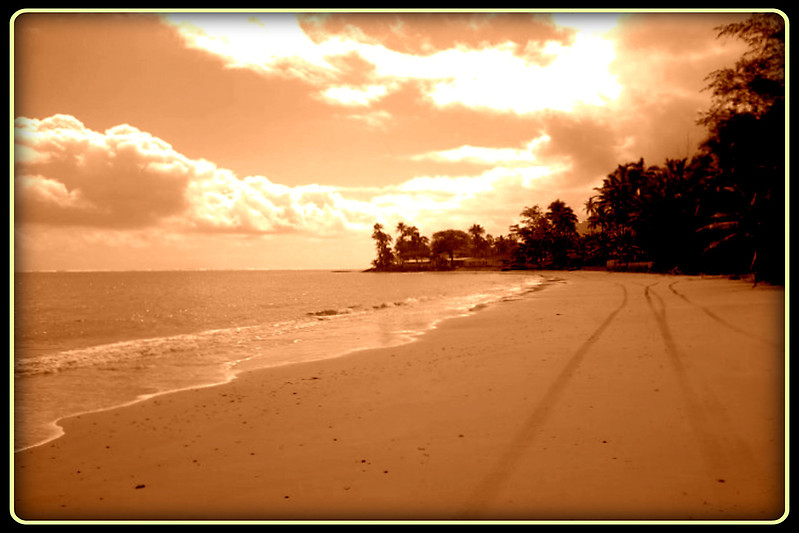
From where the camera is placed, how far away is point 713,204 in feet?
135

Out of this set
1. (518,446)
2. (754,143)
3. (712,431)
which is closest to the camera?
(518,446)

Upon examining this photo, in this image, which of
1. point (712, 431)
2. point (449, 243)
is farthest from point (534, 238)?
point (712, 431)

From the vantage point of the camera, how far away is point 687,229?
162 ft

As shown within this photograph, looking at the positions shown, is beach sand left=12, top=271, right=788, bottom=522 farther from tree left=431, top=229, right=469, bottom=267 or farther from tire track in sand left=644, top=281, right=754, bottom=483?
tree left=431, top=229, right=469, bottom=267

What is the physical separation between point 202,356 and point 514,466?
37.9 feet

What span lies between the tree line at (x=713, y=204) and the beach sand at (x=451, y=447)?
7.28 feet

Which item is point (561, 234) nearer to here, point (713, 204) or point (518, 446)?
point (713, 204)

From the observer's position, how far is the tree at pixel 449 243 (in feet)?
536

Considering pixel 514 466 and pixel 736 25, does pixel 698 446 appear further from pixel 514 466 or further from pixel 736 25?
pixel 736 25

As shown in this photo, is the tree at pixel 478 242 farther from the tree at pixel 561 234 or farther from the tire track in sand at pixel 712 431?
the tire track in sand at pixel 712 431

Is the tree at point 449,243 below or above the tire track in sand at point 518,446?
above

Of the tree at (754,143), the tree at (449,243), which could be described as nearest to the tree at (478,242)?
the tree at (449,243)

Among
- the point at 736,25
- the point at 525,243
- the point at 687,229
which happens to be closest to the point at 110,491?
the point at 736,25

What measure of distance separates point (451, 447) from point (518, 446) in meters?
0.74
